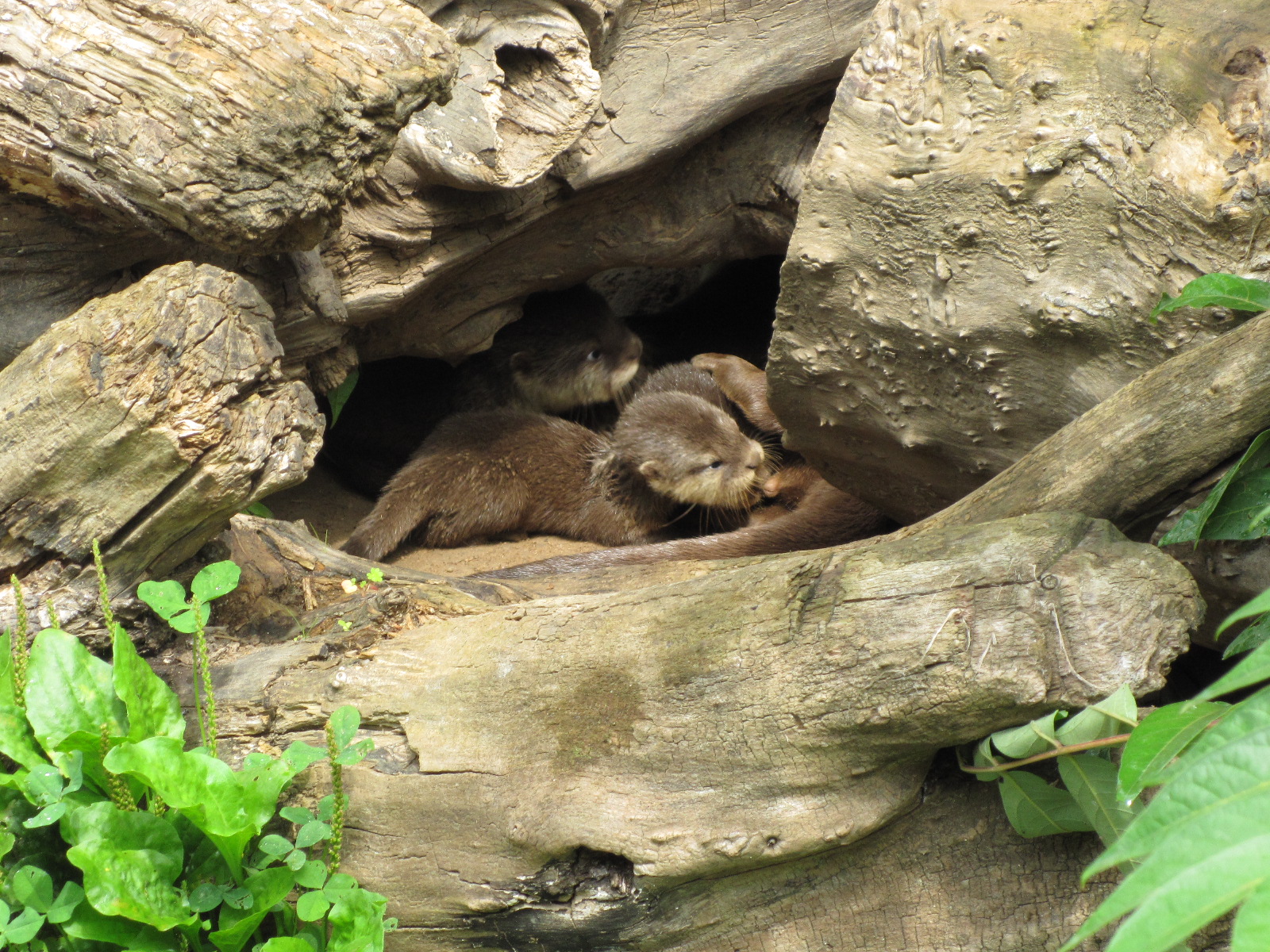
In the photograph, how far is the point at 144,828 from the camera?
194cm

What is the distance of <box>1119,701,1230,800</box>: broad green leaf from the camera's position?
4.46 feet

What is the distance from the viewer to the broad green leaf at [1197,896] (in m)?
0.65

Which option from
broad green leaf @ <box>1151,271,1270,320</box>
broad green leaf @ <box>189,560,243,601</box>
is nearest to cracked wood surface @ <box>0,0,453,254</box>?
broad green leaf @ <box>189,560,243,601</box>

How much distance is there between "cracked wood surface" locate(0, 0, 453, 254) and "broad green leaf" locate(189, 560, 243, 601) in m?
0.85

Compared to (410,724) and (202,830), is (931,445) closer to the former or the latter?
(410,724)

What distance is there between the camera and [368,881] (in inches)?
83.5

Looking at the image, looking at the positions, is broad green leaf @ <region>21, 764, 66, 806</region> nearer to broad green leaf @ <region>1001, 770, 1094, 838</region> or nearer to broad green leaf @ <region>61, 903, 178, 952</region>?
Answer: broad green leaf @ <region>61, 903, 178, 952</region>

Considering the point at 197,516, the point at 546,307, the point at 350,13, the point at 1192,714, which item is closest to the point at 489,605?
the point at 197,516

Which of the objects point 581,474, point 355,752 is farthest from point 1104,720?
point 581,474

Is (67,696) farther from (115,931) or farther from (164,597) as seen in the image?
(115,931)

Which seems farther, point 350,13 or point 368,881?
point 350,13

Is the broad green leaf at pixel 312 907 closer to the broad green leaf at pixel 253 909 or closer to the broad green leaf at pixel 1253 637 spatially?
Answer: the broad green leaf at pixel 253 909

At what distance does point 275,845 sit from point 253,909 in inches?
5.0

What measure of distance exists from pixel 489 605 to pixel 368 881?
0.79 metres
